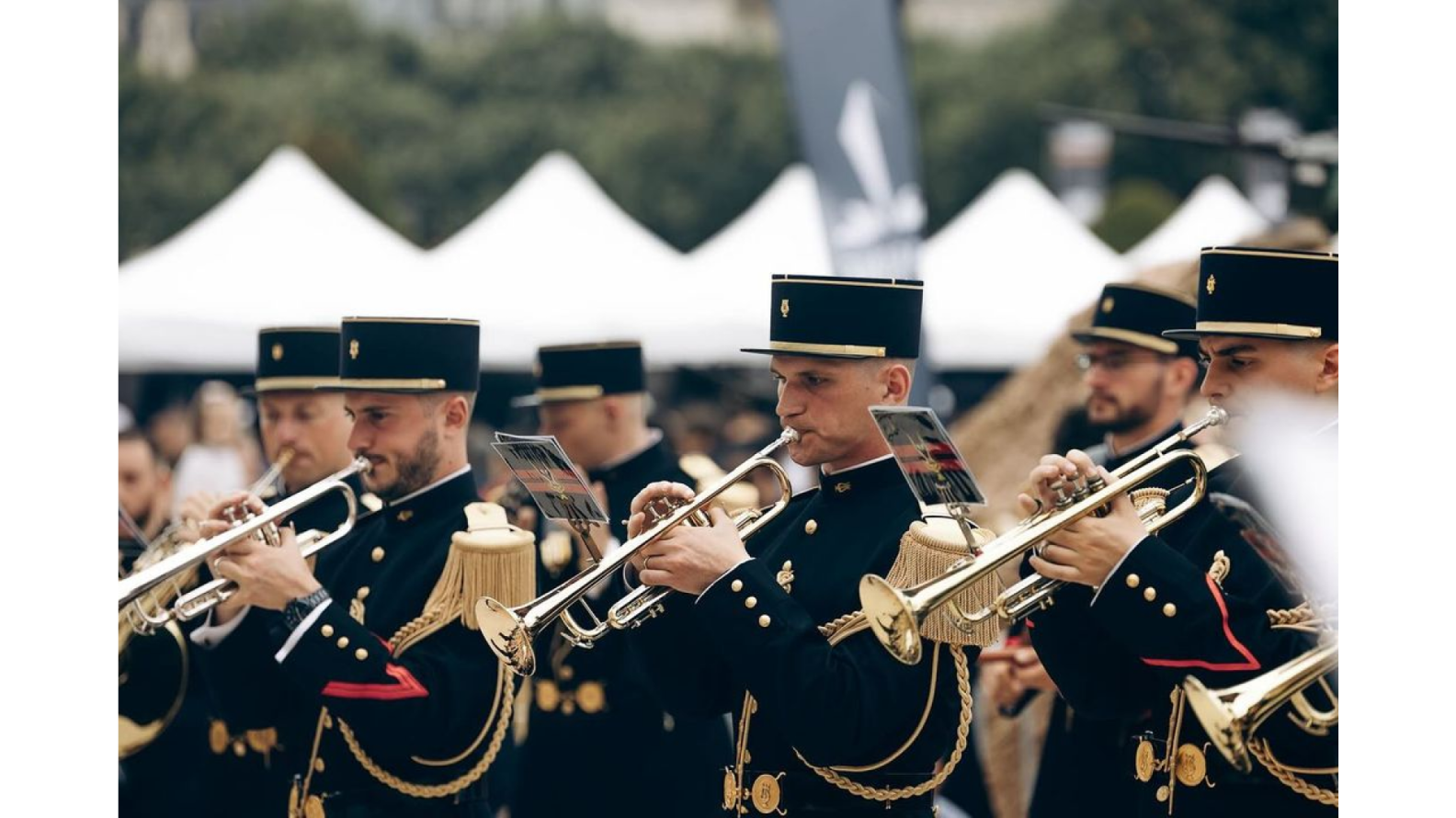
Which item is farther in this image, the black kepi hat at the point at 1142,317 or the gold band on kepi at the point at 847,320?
the black kepi hat at the point at 1142,317

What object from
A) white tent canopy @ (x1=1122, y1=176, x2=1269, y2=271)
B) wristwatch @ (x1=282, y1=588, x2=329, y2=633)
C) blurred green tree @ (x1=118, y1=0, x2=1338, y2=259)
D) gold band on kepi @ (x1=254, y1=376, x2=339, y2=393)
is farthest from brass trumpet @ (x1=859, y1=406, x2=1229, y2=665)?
blurred green tree @ (x1=118, y1=0, x2=1338, y2=259)

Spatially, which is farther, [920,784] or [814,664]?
[920,784]

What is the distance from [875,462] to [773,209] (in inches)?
465

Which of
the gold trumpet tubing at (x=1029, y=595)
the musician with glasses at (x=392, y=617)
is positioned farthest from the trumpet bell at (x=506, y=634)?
the gold trumpet tubing at (x=1029, y=595)

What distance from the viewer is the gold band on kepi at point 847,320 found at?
17.1 ft

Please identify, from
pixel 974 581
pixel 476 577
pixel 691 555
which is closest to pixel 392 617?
pixel 476 577

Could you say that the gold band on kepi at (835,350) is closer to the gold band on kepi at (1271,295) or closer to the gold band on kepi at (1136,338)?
the gold band on kepi at (1271,295)

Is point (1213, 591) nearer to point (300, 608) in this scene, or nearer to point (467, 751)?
point (467, 751)

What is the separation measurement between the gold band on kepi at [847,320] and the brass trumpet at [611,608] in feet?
0.76

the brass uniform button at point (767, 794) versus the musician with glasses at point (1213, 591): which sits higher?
the musician with glasses at point (1213, 591)

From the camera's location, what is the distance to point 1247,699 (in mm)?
4109

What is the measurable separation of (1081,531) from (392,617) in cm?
216
